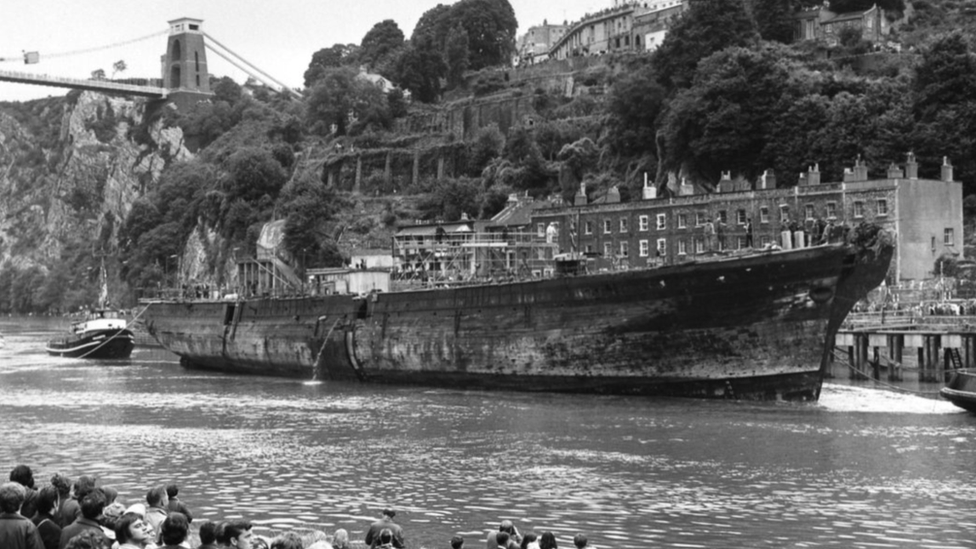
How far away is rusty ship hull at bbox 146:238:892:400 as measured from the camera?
51781 millimetres

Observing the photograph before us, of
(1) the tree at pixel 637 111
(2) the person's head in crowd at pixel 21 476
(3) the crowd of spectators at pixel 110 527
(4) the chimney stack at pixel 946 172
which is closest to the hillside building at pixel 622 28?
(1) the tree at pixel 637 111

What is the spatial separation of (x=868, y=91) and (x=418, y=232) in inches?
1370

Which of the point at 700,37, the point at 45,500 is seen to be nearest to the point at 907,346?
the point at 700,37

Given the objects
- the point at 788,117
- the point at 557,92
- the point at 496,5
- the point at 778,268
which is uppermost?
the point at 496,5

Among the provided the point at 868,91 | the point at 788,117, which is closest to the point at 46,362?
the point at 788,117

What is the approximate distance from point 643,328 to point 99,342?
5966 centimetres

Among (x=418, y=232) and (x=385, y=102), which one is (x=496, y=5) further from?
(x=418, y=232)

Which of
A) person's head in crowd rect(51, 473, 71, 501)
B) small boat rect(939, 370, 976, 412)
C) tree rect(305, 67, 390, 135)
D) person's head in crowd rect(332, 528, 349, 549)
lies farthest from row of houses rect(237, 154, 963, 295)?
tree rect(305, 67, 390, 135)

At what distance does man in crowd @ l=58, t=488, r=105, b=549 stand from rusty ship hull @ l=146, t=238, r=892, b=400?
3797 centimetres

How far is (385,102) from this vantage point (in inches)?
6063

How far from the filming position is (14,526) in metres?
16.0

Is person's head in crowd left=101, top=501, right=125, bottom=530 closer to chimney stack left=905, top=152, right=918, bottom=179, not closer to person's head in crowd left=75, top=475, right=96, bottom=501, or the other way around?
person's head in crowd left=75, top=475, right=96, bottom=501

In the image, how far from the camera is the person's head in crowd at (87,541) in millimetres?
14734

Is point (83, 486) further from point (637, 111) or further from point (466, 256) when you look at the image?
point (637, 111)
